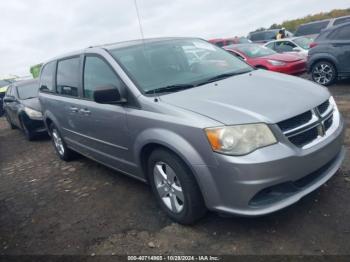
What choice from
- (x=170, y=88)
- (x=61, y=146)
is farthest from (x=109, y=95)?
(x=61, y=146)

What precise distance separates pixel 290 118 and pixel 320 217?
1.00 metres

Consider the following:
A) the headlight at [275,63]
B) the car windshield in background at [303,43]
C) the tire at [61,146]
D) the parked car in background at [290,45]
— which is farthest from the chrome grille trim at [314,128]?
the car windshield in background at [303,43]

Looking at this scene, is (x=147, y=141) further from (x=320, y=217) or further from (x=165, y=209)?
(x=320, y=217)

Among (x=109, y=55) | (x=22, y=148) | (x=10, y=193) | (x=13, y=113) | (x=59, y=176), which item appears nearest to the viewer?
(x=109, y=55)

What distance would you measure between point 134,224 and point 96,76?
179cm

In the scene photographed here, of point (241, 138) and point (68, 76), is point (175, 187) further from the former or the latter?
point (68, 76)

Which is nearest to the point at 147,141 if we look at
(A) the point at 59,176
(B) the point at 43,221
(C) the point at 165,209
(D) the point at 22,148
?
(C) the point at 165,209

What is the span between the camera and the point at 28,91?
29.7 ft

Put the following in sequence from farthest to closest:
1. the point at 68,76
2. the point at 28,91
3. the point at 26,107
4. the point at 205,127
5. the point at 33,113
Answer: the point at 28,91 < the point at 26,107 < the point at 33,113 < the point at 68,76 < the point at 205,127

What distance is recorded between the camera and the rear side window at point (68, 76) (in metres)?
4.65

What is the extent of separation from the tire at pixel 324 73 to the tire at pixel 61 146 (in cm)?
648

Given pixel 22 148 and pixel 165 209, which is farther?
pixel 22 148

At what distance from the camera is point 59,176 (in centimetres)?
543

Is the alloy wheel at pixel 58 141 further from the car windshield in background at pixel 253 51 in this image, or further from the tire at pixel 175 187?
the car windshield in background at pixel 253 51
